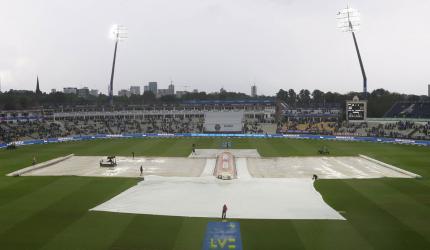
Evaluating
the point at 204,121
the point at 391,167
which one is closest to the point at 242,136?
the point at 204,121

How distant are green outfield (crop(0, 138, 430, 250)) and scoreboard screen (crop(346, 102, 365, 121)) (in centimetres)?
5405

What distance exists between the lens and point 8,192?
33.2 m

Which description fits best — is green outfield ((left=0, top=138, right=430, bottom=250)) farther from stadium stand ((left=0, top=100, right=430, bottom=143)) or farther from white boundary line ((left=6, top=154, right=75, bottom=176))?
stadium stand ((left=0, top=100, right=430, bottom=143))

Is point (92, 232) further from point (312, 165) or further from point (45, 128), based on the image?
point (45, 128)

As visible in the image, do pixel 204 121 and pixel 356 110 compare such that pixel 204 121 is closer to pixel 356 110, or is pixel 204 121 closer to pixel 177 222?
pixel 356 110

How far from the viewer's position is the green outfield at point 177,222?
21016mm

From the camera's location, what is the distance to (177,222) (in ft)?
80.6

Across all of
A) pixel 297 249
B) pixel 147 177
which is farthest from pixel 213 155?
pixel 297 249

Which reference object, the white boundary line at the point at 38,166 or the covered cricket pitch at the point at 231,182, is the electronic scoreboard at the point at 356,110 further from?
the white boundary line at the point at 38,166

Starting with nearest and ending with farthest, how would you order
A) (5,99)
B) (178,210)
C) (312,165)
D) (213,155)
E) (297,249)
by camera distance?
1. (297,249)
2. (178,210)
3. (312,165)
4. (213,155)
5. (5,99)

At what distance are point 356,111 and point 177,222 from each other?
76.5 m

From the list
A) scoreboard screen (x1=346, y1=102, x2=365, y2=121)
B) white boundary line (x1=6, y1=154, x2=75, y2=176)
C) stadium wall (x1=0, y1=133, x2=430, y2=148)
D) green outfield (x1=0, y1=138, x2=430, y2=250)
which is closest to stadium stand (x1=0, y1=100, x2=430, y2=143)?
scoreboard screen (x1=346, y1=102, x2=365, y2=121)

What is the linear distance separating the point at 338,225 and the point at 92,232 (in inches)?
618

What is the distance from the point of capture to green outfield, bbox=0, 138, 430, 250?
68.9 feet
